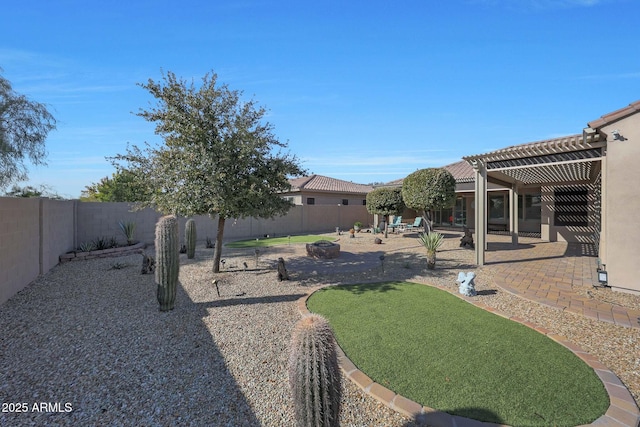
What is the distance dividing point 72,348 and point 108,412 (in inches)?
77.9

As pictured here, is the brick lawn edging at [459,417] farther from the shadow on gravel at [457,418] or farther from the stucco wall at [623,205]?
the stucco wall at [623,205]

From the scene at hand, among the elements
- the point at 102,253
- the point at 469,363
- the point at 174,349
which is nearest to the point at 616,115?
the point at 469,363

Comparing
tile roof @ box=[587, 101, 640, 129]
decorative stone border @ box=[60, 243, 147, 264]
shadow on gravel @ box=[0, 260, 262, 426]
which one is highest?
tile roof @ box=[587, 101, 640, 129]

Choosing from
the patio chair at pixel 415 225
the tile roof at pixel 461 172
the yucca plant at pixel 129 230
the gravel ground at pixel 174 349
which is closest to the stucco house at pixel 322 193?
the tile roof at pixel 461 172

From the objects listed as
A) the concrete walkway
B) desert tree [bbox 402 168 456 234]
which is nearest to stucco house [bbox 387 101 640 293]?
the concrete walkway

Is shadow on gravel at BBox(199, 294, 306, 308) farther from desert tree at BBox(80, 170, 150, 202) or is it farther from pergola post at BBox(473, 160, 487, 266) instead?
desert tree at BBox(80, 170, 150, 202)

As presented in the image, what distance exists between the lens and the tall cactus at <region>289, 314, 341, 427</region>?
2234mm

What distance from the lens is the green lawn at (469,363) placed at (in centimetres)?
289

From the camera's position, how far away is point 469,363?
3.68 meters

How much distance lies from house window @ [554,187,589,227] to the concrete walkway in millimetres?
1584

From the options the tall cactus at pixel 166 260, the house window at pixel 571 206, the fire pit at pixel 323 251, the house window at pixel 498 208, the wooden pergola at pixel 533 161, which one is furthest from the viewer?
the house window at pixel 498 208

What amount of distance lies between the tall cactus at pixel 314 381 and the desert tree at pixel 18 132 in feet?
68.8

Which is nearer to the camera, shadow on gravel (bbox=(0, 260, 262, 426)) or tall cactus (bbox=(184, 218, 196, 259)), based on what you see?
shadow on gravel (bbox=(0, 260, 262, 426))

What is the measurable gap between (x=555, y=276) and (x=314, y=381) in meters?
8.94
